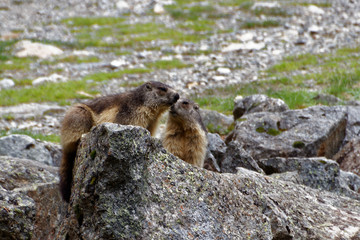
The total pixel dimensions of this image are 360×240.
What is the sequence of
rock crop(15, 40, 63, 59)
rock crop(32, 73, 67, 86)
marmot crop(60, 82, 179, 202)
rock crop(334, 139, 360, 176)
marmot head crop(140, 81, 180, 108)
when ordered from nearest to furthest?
marmot crop(60, 82, 179, 202) → marmot head crop(140, 81, 180, 108) → rock crop(334, 139, 360, 176) → rock crop(32, 73, 67, 86) → rock crop(15, 40, 63, 59)

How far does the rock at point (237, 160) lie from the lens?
8359 mm

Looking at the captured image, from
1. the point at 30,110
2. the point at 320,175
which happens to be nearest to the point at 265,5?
the point at 30,110

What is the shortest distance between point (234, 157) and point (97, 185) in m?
4.49

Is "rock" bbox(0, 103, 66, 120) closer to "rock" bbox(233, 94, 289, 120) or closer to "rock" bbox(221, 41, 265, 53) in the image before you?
"rock" bbox(233, 94, 289, 120)

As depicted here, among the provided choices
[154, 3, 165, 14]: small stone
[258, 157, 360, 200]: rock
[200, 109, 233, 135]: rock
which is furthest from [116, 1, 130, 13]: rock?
[258, 157, 360, 200]: rock

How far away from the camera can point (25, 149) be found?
31.8 feet

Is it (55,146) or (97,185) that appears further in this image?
(55,146)

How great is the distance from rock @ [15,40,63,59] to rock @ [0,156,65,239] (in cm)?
1602

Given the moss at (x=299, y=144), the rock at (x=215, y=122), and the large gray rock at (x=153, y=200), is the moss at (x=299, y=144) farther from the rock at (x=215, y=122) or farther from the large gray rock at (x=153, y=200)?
the large gray rock at (x=153, y=200)

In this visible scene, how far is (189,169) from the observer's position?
506cm

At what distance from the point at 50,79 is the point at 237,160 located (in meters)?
13.3

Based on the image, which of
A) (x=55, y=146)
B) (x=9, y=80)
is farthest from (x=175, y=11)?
(x=55, y=146)

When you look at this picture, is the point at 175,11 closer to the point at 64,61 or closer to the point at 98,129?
the point at 64,61

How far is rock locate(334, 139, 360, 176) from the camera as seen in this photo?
10.1m
